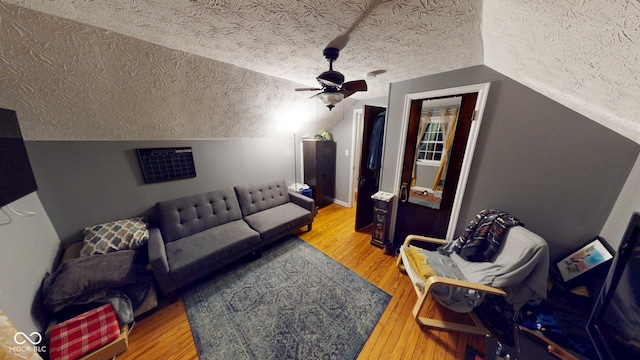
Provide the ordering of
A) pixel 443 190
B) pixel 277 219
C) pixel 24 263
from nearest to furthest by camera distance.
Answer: pixel 24 263 → pixel 443 190 → pixel 277 219

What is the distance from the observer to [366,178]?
274 cm

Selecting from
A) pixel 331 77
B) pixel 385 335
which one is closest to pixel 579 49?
pixel 331 77

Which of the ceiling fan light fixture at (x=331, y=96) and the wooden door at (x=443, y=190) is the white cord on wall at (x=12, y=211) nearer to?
the ceiling fan light fixture at (x=331, y=96)

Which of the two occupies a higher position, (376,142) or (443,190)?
(376,142)

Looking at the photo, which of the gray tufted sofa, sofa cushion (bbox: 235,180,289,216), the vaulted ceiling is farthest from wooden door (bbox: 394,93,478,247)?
sofa cushion (bbox: 235,180,289,216)

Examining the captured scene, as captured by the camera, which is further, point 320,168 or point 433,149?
point 320,168

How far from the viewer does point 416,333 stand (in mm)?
1472

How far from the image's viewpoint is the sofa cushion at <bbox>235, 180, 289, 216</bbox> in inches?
106

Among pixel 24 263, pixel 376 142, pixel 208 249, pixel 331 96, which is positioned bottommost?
pixel 208 249

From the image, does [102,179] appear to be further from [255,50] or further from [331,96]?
[331,96]

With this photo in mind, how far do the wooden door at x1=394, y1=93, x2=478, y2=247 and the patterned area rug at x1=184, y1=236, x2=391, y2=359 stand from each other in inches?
37.8

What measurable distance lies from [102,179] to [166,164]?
52 centimetres

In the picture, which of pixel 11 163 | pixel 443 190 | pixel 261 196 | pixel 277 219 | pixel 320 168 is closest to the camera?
pixel 11 163

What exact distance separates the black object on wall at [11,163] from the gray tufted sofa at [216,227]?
0.88m
